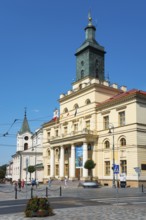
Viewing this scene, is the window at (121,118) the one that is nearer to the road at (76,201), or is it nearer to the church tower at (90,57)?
the church tower at (90,57)

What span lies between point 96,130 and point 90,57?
16.1 metres

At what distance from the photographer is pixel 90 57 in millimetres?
64625

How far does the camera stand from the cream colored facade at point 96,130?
48.8m

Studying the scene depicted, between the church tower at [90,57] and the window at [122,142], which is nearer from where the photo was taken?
the window at [122,142]

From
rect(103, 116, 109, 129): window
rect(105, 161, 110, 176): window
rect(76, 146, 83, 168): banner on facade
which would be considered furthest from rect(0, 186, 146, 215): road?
rect(76, 146, 83, 168): banner on facade

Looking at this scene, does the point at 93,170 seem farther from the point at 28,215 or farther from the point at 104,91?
the point at 28,215

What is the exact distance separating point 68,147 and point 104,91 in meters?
12.4

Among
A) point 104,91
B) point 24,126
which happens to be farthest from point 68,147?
point 24,126

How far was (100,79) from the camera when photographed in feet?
209

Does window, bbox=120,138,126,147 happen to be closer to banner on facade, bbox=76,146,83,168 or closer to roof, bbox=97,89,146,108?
roof, bbox=97,89,146,108

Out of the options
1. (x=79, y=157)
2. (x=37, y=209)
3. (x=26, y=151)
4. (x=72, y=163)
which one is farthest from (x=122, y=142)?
(x=26, y=151)

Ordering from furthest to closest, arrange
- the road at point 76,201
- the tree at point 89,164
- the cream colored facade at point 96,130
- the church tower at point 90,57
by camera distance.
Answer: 1. the church tower at point 90,57
2. the tree at point 89,164
3. the cream colored facade at point 96,130
4. the road at point 76,201

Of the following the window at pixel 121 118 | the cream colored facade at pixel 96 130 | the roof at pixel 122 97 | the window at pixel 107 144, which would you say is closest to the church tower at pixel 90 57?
the cream colored facade at pixel 96 130

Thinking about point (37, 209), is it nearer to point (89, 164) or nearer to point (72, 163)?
point (89, 164)
